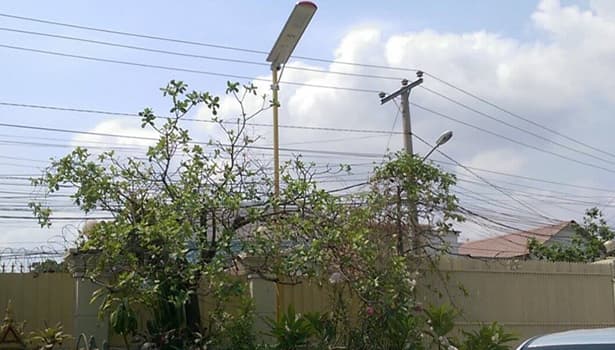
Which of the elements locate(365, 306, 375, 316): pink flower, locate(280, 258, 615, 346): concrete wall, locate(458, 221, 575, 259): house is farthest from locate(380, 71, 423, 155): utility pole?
locate(458, 221, 575, 259): house

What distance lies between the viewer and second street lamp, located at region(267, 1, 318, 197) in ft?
37.1

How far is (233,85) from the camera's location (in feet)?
33.5

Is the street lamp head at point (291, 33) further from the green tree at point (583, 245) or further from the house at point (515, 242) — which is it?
the house at point (515, 242)

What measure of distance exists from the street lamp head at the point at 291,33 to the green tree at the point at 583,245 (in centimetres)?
1830

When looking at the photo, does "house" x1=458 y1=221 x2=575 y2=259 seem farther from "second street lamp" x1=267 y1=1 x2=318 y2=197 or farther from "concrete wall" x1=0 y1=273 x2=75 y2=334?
"concrete wall" x1=0 y1=273 x2=75 y2=334

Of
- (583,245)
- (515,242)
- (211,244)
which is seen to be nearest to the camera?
(211,244)

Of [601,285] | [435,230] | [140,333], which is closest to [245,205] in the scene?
[140,333]

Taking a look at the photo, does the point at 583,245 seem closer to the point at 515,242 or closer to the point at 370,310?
the point at 515,242

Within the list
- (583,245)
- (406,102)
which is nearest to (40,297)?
(406,102)

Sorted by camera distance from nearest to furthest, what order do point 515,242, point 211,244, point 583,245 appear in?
point 211,244
point 583,245
point 515,242

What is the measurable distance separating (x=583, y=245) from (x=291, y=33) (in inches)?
820

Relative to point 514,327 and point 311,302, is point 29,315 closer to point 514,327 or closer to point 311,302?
point 311,302

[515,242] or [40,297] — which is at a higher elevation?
[515,242]

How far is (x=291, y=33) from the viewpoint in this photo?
11844mm
